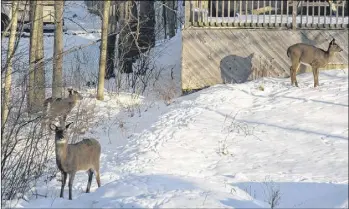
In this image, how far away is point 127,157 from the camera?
1405cm

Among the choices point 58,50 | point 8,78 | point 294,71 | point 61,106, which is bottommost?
point 61,106

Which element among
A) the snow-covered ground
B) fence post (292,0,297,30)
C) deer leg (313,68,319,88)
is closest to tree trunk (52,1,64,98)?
the snow-covered ground

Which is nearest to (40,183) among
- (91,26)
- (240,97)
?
(240,97)

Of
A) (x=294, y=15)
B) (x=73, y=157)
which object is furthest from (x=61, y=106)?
(x=294, y=15)

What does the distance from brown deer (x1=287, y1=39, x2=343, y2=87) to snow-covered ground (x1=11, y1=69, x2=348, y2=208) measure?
471 mm

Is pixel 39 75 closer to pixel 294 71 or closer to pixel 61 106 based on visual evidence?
pixel 61 106

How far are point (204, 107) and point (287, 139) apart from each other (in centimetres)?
349

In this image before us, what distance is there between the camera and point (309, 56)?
19.5 m

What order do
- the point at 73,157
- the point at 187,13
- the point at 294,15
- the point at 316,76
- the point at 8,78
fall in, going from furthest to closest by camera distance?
the point at 294,15
the point at 187,13
the point at 316,76
the point at 73,157
the point at 8,78

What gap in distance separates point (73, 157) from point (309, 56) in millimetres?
10010

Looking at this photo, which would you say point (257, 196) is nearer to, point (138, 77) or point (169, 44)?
point (138, 77)

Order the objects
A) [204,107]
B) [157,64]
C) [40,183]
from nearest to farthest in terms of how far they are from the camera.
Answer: [40,183], [204,107], [157,64]

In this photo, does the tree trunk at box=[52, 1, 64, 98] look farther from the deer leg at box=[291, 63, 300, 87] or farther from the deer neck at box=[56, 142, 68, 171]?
the deer leg at box=[291, 63, 300, 87]

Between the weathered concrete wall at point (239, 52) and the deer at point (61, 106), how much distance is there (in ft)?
12.5
